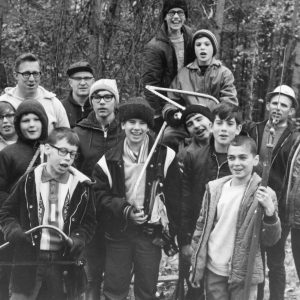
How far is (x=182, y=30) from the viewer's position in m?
6.42

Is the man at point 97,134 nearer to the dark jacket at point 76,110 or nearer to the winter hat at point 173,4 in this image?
the dark jacket at point 76,110

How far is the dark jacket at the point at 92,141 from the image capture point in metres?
5.30

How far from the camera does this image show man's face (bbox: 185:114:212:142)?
18.1 feet

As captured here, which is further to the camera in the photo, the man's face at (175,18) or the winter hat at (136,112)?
the man's face at (175,18)

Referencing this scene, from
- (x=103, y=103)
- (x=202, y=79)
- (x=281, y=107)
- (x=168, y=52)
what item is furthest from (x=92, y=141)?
(x=281, y=107)

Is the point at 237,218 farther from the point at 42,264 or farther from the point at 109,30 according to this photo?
the point at 109,30

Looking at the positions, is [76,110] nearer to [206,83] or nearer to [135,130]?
[206,83]

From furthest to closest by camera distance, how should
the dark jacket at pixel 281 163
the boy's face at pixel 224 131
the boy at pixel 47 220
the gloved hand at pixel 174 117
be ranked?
the gloved hand at pixel 174 117 < the dark jacket at pixel 281 163 < the boy's face at pixel 224 131 < the boy at pixel 47 220

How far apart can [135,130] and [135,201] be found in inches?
23.8

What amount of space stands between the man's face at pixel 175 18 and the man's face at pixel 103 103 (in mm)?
1416

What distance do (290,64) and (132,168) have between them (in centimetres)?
1631

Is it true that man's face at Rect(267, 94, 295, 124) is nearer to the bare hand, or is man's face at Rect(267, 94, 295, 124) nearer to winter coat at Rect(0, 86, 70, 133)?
the bare hand

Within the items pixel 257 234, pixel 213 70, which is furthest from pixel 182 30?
pixel 257 234

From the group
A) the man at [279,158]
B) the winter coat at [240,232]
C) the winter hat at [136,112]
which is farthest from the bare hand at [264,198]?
the winter hat at [136,112]
